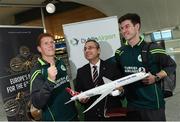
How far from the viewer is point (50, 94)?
7.86 feet

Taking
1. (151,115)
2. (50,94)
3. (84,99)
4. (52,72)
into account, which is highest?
(52,72)

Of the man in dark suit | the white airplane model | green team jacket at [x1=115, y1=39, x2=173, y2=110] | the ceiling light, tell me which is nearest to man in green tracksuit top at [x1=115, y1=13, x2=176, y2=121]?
green team jacket at [x1=115, y1=39, x2=173, y2=110]

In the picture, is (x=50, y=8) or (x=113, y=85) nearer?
(x=113, y=85)

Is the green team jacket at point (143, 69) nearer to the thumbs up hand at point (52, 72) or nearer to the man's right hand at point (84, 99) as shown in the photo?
the man's right hand at point (84, 99)

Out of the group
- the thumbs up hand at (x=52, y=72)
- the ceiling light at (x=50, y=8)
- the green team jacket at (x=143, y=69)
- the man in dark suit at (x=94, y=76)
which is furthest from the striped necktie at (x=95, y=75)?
the ceiling light at (x=50, y=8)

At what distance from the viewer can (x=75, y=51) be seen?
3.90 metres

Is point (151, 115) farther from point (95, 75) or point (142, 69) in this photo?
point (95, 75)

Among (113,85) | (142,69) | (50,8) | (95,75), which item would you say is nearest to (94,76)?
(95,75)

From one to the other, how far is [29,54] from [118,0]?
596cm

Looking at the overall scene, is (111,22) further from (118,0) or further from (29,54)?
(118,0)

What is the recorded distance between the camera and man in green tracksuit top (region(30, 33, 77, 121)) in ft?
7.93

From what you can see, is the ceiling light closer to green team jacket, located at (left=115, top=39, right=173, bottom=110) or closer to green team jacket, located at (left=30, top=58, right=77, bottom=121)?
green team jacket, located at (left=30, top=58, right=77, bottom=121)

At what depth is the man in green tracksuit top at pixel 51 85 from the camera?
242 centimetres

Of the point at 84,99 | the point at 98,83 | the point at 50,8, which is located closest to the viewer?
the point at 84,99
